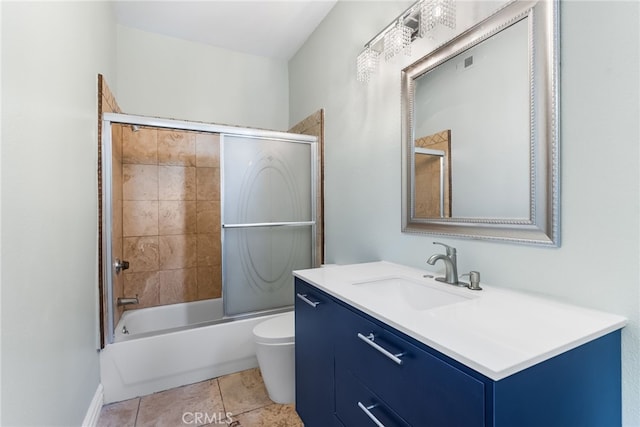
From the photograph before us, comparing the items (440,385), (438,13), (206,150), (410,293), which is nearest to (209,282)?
(206,150)

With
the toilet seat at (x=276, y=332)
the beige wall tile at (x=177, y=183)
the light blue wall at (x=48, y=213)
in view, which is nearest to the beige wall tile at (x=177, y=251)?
the beige wall tile at (x=177, y=183)

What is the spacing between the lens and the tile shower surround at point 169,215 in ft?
8.63

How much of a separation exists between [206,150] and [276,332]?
197 centimetres

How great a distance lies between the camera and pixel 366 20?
187 cm

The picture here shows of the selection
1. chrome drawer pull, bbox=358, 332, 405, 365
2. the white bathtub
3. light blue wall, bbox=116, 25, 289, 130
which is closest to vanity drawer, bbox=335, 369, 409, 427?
chrome drawer pull, bbox=358, 332, 405, 365

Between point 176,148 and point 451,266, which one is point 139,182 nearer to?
point 176,148

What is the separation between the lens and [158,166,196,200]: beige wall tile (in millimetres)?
2752

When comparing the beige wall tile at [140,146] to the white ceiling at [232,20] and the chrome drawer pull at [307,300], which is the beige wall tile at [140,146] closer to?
the white ceiling at [232,20]

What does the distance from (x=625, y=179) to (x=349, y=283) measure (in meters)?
0.94

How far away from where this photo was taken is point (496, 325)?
2.61 ft

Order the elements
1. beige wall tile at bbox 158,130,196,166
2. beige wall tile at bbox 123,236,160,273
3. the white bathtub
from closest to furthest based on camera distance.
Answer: the white bathtub, beige wall tile at bbox 123,236,160,273, beige wall tile at bbox 158,130,196,166

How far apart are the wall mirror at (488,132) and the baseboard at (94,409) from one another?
1924 mm

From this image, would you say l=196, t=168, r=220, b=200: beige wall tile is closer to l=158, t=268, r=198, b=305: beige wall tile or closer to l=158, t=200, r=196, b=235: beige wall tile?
l=158, t=200, r=196, b=235: beige wall tile
